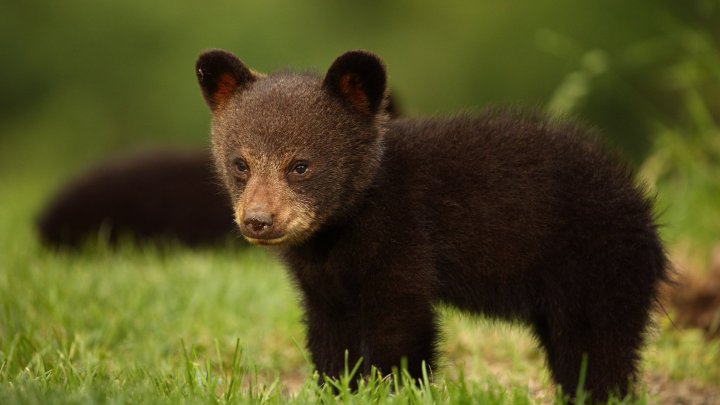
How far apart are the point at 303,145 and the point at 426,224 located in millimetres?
653

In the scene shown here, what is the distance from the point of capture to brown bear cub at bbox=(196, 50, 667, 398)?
4504 millimetres

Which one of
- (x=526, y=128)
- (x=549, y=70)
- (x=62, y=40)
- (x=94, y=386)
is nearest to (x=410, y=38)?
(x=549, y=70)

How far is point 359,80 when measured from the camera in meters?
4.67

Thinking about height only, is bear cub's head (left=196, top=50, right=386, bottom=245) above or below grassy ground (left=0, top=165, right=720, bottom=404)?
above

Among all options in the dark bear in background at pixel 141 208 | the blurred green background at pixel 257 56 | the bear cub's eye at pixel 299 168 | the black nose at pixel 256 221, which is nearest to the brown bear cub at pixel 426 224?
the bear cub's eye at pixel 299 168

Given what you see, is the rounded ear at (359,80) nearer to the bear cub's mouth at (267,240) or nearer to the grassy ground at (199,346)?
the bear cub's mouth at (267,240)

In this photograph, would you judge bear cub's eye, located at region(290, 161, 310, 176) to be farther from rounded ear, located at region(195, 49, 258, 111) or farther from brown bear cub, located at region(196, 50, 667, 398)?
rounded ear, located at region(195, 49, 258, 111)

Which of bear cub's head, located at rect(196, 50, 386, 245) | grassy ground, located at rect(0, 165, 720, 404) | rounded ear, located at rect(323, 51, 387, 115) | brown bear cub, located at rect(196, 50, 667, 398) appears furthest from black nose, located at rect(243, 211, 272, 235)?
rounded ear, located at rect(323, 51, 387, 115)

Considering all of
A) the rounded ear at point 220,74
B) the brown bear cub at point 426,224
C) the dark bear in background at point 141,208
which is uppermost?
the rounded ear at point 220,74

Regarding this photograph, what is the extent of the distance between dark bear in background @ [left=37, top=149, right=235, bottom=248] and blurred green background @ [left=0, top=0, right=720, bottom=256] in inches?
197

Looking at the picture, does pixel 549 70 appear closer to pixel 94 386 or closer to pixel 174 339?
pixel 174 339

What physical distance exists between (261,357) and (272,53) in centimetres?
922

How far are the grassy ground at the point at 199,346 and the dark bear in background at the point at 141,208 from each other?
74cm

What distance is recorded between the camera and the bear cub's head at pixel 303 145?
4430mm
